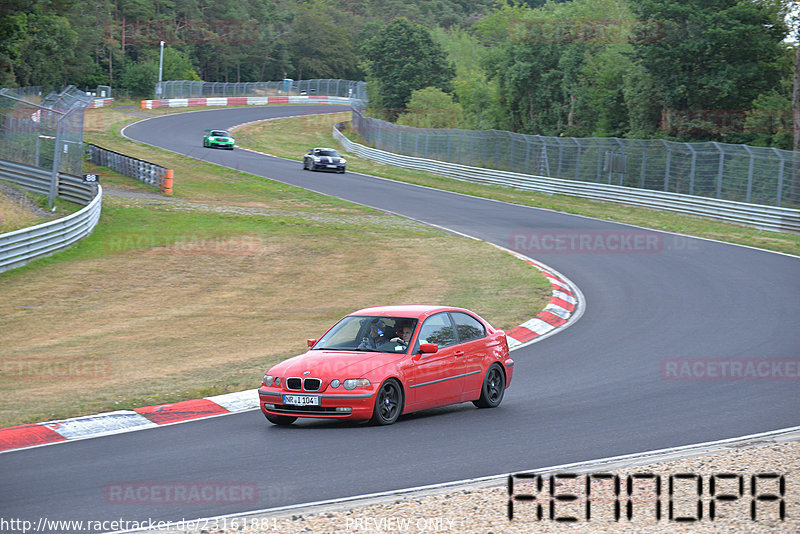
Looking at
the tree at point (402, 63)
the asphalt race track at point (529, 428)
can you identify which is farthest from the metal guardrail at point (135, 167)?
the tree at point (402, 63)

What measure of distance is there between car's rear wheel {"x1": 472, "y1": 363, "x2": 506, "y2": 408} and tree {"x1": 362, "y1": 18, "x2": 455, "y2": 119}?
246ft

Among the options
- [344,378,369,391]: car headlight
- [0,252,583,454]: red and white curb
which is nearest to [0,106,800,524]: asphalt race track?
[0,252,583,454]: red and white curb

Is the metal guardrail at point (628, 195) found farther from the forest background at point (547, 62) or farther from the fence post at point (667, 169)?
the forest background at point (547, 62)

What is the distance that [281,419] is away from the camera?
1038 centimetres

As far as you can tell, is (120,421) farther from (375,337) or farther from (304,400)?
(375,337)

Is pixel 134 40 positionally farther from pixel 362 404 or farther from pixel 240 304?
pixel 362 404

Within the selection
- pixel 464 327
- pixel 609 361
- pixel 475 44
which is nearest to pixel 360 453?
pixel 464 327

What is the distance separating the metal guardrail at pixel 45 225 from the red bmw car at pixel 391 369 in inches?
555

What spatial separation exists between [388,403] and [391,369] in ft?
1.25

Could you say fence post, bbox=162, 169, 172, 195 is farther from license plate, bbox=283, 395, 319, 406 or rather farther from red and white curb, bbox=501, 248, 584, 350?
license plate, bbox=283, 395, 319, 406

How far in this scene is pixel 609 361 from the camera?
14203 mm

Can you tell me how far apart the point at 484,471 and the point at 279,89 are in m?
114

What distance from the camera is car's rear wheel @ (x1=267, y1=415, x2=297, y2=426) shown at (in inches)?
407

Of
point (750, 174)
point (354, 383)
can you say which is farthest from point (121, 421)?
point (750, 174)
